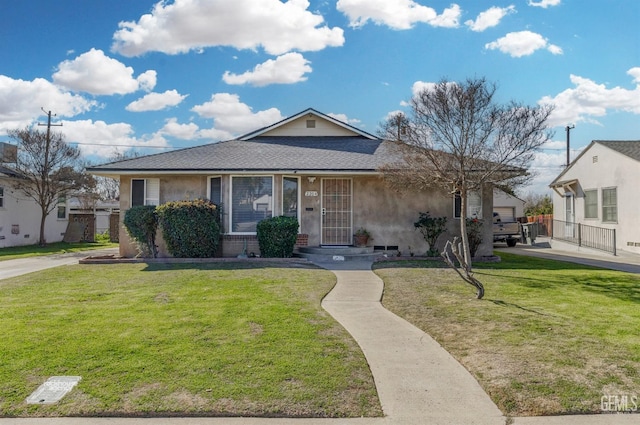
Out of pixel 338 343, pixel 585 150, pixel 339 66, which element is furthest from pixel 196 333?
pixel 585 150

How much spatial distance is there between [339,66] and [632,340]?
13.3 metres

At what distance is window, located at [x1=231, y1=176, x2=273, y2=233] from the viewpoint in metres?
14.4

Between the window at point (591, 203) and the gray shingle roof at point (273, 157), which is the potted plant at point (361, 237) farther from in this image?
the window at point (591, 203)

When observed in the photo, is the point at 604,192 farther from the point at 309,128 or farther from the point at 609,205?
the point at 309,128

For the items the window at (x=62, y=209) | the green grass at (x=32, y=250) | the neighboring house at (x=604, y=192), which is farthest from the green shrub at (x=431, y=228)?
the window at (x=62, y=209)

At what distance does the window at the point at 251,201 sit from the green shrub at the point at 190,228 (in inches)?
40.2

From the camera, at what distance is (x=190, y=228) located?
Answer: 42.7 ft

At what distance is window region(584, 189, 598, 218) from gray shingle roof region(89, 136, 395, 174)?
10.5 m

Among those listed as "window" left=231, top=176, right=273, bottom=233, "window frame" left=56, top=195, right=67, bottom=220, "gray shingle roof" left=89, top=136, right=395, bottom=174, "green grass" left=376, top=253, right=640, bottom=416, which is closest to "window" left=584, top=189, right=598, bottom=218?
"gray shingle roof" left=89, top=136, right=395, bottom=174

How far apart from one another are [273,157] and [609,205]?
14617 millimetres

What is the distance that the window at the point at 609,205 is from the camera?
1852 centimetres

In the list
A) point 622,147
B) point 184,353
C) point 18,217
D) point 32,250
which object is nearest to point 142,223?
point 184,353

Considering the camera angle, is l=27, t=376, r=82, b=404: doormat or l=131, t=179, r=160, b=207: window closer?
l=27, t=376, r=82, b=404: doormat

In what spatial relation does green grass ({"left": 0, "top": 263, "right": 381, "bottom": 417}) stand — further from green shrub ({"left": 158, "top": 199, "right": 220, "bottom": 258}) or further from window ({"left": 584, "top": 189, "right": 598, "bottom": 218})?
window ({"left": 584, "top": 189, "right": 598, "bottom": 218})
